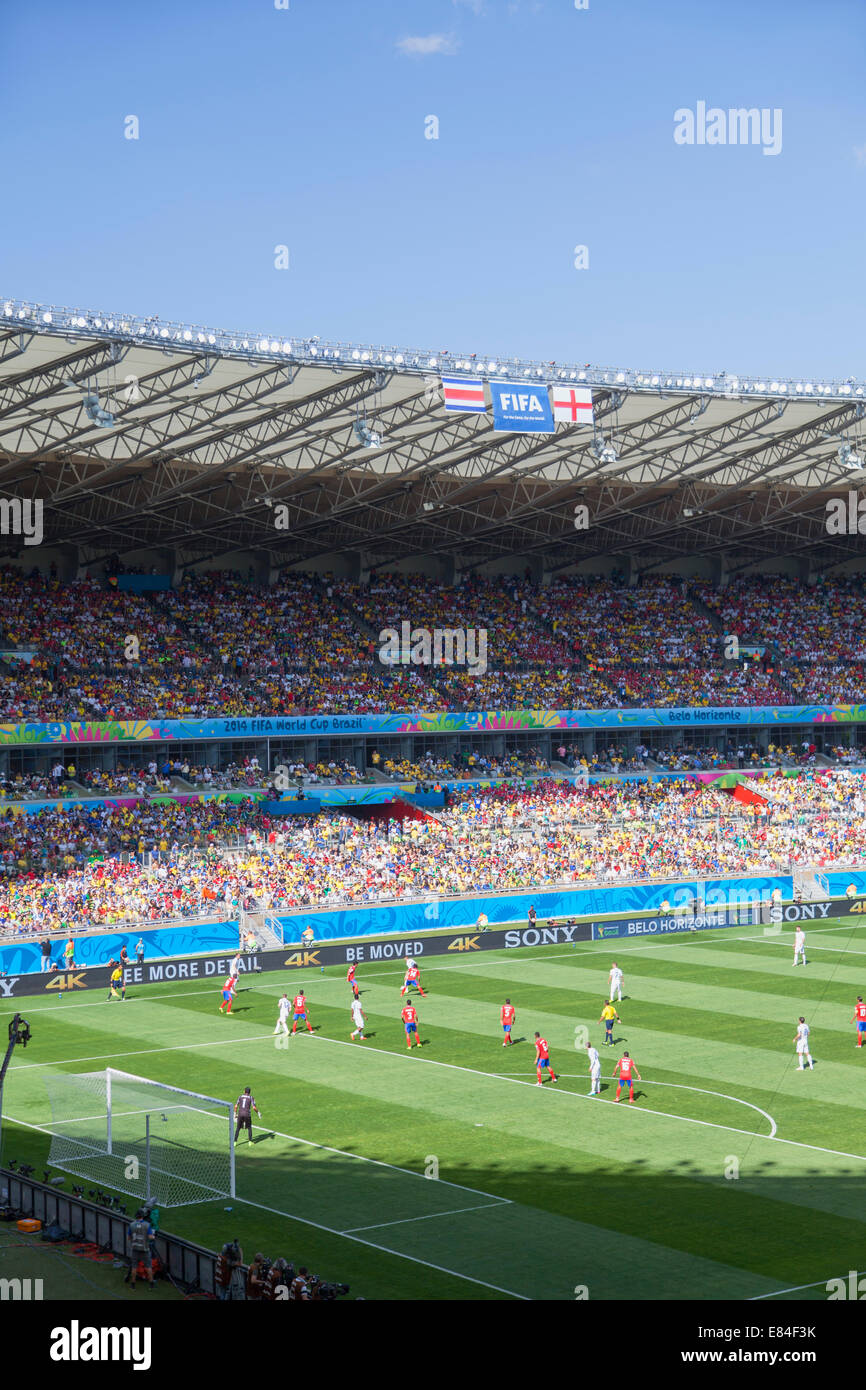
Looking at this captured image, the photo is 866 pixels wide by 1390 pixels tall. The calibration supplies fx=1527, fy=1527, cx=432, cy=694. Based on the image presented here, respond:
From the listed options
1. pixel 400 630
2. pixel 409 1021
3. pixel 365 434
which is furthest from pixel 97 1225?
pixel 400 630

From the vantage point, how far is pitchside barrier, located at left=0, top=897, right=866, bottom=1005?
43.0 m

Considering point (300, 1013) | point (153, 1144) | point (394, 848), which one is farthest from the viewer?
point (394, 848)

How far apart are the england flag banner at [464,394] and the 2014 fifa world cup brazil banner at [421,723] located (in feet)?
56.2

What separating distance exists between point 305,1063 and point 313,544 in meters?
40.7

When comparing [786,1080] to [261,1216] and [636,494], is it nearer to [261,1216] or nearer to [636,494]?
[261,1216]

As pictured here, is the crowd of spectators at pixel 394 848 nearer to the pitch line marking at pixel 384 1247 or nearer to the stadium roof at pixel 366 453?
the stadium roof at pixel 366 453

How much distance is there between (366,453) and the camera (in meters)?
59.8

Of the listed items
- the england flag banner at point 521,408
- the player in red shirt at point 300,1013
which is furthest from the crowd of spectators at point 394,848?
the england flag banner at point 521,408

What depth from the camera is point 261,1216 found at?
2298cm

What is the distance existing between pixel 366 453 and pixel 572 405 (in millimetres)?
10139

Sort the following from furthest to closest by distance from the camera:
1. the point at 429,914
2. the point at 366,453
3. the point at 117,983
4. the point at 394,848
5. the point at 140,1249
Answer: the point at 366,453
the point at 394,848
the point at 429,914
the point at 117,983
the point at 140,1249

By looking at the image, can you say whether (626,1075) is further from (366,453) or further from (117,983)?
(366,453)

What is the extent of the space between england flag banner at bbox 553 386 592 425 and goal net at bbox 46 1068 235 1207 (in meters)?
32.2
